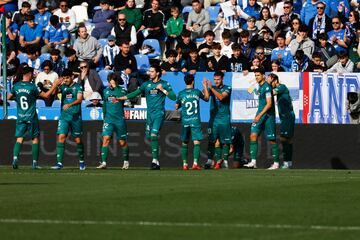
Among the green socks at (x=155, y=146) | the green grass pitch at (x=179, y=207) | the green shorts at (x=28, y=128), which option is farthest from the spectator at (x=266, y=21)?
the green grass pitch at (x=179, y=207)

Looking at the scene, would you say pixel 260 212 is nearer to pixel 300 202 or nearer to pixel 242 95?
pixel 300 202

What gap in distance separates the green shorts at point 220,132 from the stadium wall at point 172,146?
1113 mm

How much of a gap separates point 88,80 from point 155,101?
4.05 m

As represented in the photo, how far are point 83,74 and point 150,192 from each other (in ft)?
39.8

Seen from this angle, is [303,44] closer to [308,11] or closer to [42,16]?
[308,11]

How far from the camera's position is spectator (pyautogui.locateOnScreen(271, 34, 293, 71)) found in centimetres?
2775

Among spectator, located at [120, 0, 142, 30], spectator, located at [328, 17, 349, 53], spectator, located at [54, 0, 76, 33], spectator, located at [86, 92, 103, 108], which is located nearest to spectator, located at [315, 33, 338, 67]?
spectator, located at [328, 17, 349, 53]

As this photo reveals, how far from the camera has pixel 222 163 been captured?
86.0 ft

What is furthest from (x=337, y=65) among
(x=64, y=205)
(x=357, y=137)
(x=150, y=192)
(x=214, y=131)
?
(x=64, y=205)

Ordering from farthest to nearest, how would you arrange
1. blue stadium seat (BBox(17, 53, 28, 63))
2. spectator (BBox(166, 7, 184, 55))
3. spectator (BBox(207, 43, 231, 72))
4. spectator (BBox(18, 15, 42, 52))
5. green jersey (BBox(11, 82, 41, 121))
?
spectator (BBox(18, 15, 42, 52))
blue stadium seat (BBox(17, 53, 28, 63))
spectator (BBox(166, 7, 184, 55))
spectator (BBox(207, 43, 231, 72))
green jersey (BBox(11, 82, 41, 121))

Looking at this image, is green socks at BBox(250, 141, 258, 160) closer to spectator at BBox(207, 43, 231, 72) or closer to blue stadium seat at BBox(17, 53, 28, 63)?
spectator at BBox(207, 43, 231, 72)

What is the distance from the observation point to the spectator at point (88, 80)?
28.3 m

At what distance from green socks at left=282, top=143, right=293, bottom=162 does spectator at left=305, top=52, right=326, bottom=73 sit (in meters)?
2.13

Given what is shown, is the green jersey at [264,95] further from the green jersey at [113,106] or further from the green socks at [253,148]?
the green jersey at [113,106]
